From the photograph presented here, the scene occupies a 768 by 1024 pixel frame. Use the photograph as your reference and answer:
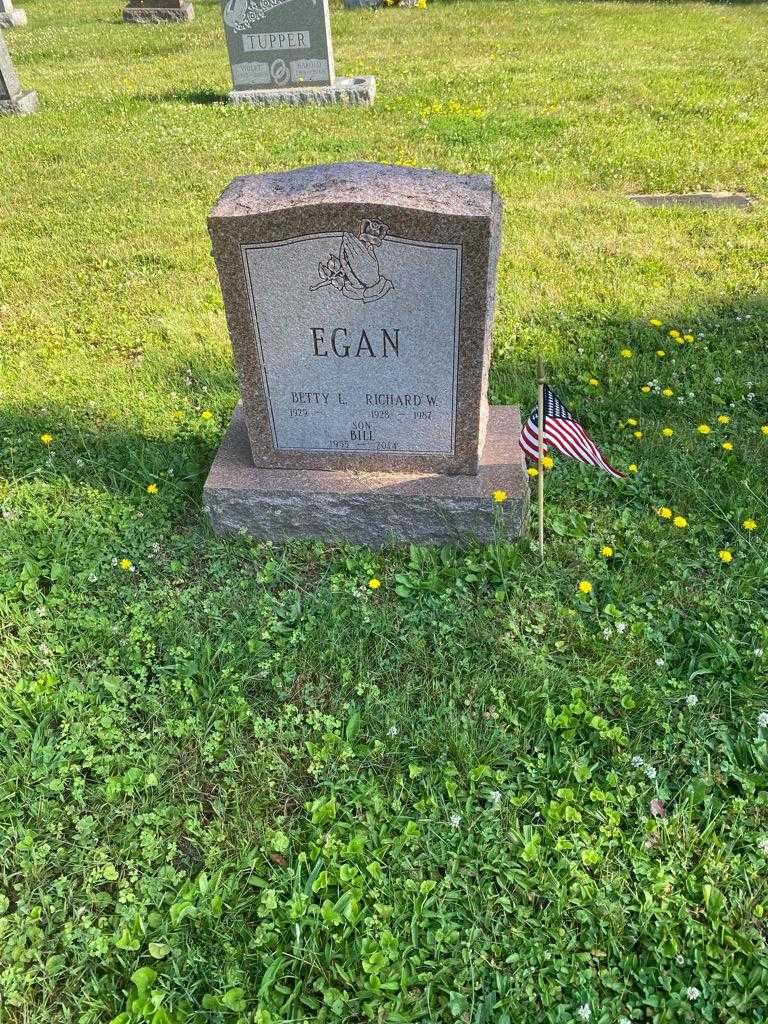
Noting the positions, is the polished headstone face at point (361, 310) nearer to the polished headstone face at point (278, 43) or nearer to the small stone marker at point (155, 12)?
the polished headstone face at point (278, 43)

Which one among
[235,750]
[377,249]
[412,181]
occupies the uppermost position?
[412,181]

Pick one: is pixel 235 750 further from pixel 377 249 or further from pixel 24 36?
pixel 24 36

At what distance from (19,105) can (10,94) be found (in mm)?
168

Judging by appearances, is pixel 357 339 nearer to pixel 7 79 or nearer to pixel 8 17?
pixel 7 79

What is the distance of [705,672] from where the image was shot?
2.91 metres

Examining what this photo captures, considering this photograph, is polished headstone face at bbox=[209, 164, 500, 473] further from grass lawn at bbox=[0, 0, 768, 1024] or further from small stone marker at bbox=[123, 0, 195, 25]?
small stone marker at bbox=[123, 0, 195, 25]

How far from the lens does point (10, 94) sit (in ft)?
33.2

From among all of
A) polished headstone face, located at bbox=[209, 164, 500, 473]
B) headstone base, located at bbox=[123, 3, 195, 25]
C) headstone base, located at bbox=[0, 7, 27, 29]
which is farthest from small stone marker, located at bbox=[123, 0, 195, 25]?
polished headstone face, located at bbox=[209, 164, 500, 473]

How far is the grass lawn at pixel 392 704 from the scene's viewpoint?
222 cm

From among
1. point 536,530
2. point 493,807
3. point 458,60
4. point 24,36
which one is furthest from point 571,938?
point 24,36

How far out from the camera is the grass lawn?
7.29 ft

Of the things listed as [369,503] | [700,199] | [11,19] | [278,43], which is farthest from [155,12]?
[369,503]

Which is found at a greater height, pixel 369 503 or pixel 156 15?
pixel 156 15

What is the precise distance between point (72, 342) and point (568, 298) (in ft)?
11.4
